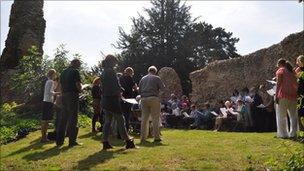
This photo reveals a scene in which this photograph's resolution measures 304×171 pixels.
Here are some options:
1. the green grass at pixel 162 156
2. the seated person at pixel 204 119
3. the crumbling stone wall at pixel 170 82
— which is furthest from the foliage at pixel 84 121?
the crumbling stone wall at pixel 170 82

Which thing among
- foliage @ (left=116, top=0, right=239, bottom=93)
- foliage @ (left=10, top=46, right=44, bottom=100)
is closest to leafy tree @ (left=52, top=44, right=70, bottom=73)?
foliage @ (left=10, top=46, right=44, bottom=100)

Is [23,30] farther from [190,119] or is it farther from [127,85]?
[127,85]

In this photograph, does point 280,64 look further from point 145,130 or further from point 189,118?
point 189,118

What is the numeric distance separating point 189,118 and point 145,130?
817 centimetres

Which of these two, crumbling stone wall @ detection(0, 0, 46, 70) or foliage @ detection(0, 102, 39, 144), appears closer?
foliage @ detection(0, 102, 39, 144)

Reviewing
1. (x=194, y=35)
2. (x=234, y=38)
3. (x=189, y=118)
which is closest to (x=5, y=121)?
(x=189, y=118)

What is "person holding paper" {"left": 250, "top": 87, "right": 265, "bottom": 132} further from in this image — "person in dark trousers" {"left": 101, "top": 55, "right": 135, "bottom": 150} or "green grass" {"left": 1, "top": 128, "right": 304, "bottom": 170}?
"person in dark trousers" {"left": 101, "top": 55, "right": 135, "bottom": 150}

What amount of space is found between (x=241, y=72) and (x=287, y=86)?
11.0m

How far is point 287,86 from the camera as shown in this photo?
12.4 meters

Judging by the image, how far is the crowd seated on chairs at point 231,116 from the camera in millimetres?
16656

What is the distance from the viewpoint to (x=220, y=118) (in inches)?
708

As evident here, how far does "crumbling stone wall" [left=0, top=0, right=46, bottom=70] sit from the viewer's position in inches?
963

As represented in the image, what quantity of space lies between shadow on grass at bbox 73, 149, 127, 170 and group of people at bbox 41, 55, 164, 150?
0.49 m

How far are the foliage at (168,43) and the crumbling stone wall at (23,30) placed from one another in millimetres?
15624
